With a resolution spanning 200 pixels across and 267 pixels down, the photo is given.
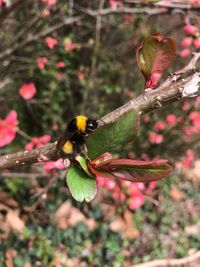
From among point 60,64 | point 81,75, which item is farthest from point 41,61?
point 81,75

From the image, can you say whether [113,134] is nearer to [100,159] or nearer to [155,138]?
[100,159]

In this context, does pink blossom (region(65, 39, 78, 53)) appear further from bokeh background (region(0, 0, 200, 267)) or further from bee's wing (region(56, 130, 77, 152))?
bee's wing (region(56, 130, 77, 152))

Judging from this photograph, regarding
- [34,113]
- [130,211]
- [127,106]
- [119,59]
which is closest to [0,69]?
[34,113]

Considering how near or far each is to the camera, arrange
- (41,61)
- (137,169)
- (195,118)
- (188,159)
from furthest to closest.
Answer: (188,159) < (195,118) < (41,61) < (137,169)

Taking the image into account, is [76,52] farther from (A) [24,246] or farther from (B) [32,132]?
(A) [24,246]

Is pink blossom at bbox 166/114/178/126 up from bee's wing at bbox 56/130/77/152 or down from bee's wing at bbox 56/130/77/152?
up

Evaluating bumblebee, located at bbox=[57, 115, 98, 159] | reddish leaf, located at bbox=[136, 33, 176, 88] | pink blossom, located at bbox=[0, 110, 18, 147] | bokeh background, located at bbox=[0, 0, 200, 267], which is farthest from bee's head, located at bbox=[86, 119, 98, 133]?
bokeh background, located at bbox=[0, 0, 200, 267]
